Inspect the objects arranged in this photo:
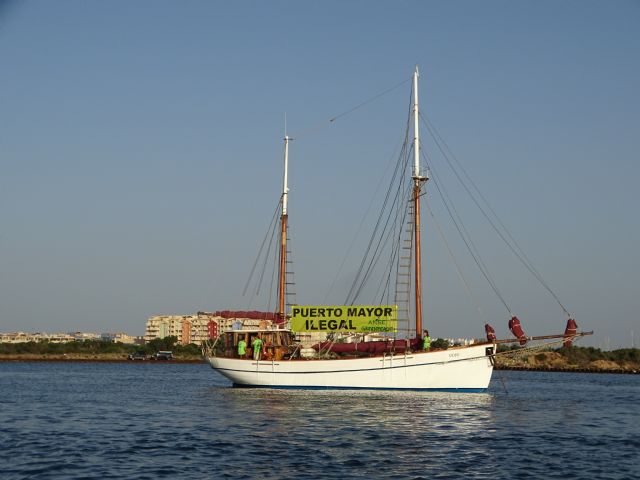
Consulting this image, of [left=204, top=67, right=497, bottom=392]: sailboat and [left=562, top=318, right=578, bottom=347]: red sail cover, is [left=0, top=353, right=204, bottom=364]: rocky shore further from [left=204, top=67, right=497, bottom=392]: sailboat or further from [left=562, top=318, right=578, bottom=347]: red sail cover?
[left=562, top=318, right=578, bottom=347]: red sail cover

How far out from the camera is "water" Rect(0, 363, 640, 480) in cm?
2562

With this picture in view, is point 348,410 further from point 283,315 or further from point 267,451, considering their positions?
point 283,315

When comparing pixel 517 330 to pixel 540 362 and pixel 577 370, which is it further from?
pixel 540 362

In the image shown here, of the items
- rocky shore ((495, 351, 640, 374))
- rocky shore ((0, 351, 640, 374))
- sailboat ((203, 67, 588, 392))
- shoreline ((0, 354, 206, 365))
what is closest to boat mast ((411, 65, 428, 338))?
sailboat ((203, 67, 588, 392))

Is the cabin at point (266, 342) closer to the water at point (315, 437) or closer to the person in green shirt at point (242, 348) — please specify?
the person in green shirt at point (242, 348)

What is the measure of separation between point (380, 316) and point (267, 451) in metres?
33.5

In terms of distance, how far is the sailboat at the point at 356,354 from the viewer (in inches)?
2258

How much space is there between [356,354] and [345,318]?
2.98 m

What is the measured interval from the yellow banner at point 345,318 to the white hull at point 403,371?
378cm

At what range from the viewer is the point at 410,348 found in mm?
59812

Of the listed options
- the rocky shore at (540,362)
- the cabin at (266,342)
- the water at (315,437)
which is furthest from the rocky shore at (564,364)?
the water at (315,437)

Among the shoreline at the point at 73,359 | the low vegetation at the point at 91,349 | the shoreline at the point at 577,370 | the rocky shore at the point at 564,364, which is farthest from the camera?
the low vegetation at the point at 91,349

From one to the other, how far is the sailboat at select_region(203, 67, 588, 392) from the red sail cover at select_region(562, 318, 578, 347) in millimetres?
100

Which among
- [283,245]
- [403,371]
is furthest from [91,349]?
[403,371]
